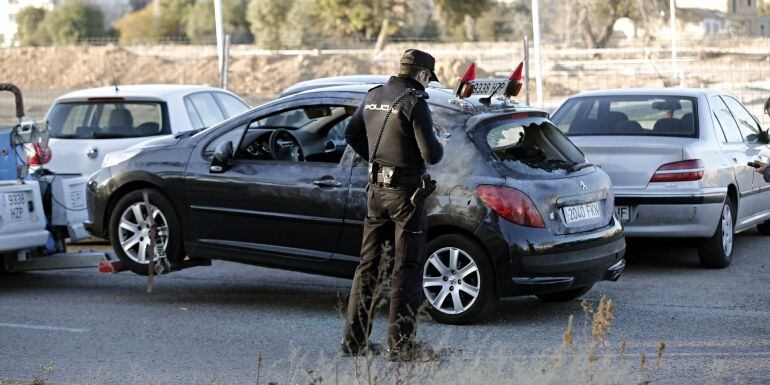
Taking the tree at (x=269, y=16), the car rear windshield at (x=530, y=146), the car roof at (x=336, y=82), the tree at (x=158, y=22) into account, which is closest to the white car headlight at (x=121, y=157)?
the car roof at (x=336, y=82)

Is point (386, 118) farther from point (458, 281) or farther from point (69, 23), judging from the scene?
point (69, 23)

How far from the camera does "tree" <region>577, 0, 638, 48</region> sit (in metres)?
66.0

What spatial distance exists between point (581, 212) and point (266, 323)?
2392 millimetres

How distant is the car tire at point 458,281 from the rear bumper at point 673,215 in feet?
8.28

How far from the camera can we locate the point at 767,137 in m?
11.3

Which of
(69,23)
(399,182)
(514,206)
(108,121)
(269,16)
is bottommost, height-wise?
(514,206)

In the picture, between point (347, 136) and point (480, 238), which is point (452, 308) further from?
point (347, 136)

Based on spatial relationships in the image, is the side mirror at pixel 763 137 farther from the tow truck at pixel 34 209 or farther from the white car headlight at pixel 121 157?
the tow truck at pixel 34 209

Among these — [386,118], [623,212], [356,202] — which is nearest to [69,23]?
[623,212]

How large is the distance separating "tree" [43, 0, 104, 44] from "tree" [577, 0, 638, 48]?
37.6m

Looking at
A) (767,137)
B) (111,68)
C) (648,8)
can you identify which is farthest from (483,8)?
(767,137)

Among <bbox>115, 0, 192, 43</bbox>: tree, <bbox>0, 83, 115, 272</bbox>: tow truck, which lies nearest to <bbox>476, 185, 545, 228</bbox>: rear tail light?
<bbox>0, 83, 115, 272</bbox>: tow truck

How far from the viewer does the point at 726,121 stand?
35.7 ft

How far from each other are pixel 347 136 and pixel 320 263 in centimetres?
161
